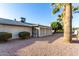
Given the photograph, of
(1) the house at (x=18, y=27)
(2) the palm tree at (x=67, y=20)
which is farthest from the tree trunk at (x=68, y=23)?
(1) the house at (x=18, y=27)

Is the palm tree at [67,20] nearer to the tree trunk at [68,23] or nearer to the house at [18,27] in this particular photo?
the tree trunk at [68,23]

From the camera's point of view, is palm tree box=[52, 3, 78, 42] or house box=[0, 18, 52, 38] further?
house box=[0, 18, 52, 38]

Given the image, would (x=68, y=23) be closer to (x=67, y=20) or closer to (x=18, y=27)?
(x=67, y=20)

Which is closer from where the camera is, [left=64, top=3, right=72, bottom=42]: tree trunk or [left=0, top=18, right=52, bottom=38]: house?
[left=64, top=3, right=72, bottom=42]: tree trunk

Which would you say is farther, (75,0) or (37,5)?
(37,5)

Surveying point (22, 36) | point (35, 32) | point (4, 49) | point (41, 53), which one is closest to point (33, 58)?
point (41, 53)

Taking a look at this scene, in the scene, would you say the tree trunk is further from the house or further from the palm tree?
the house

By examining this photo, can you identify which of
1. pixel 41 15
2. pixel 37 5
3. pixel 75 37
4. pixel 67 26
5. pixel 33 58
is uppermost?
pixel 37 5

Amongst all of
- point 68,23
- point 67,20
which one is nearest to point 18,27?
point 67,20

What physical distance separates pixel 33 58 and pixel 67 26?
2877mm

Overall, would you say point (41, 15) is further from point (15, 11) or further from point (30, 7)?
point (15, 11)

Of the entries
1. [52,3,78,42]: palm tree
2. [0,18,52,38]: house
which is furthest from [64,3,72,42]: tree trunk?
[0,18,52,38]: house

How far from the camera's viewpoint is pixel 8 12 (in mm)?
5473

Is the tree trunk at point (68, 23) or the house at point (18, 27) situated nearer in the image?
the tree trunk at point (68, 23)
